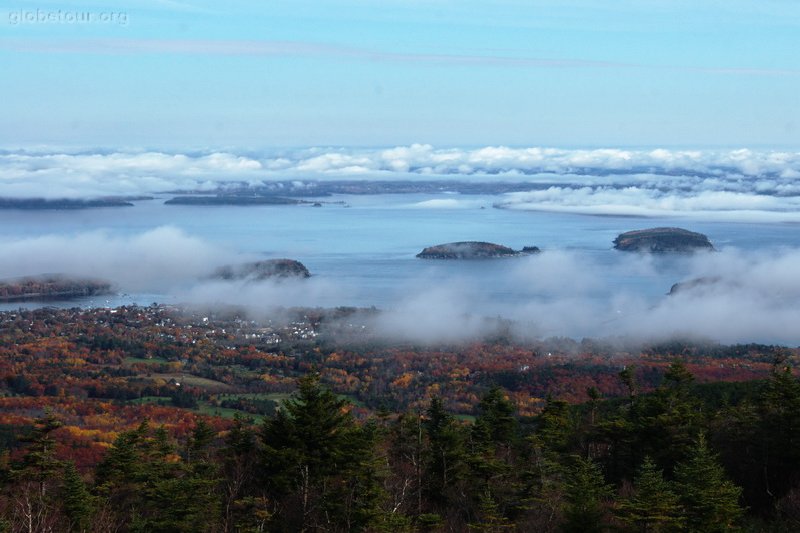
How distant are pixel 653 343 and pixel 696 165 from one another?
78436 mm

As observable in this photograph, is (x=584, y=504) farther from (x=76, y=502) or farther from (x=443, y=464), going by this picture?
(x=76, y=502)

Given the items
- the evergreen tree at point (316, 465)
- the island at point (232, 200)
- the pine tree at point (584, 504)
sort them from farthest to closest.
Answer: the island at point (232, 200) → the evergreen tree at point (316, 465) → the pine tree at point (584, 504)

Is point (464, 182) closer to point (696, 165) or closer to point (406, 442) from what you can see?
point (696, 165)

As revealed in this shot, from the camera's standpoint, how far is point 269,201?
82188mm

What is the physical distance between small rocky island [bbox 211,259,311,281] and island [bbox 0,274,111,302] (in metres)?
6.24

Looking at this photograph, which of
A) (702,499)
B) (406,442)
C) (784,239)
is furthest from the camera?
(784,239)

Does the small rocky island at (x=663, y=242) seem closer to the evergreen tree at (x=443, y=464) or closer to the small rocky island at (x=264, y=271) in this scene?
the small rocky island at (x=264, y=271)

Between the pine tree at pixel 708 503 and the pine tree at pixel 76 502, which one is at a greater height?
the pine tree at pixel 708 503

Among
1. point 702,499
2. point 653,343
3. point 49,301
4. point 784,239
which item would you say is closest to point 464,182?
point 784,239

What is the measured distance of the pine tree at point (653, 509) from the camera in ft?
25.2

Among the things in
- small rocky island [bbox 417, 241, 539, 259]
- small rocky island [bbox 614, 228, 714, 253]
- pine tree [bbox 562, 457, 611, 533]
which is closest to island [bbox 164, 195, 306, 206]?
small rocky island [bbox 417, 241, 539, 259]

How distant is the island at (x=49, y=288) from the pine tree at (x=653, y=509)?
39.0 meters

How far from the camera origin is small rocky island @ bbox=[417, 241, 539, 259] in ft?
177

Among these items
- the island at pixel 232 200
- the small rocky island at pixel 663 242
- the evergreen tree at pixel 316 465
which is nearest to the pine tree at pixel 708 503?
the evergreen tree at pixel 316 465
